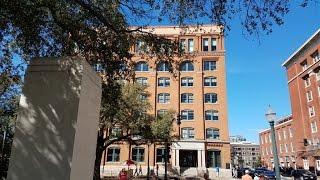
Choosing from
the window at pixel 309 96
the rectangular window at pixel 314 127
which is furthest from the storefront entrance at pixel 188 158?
the window at pixel 309 96

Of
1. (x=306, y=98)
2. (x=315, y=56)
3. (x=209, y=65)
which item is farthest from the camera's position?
(x=306, y=98)

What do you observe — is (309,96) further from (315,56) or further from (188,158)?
(188,158)

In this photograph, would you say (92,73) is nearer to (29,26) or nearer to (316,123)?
(29,26)

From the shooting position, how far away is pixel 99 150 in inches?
1398

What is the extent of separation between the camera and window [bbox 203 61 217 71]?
215ft

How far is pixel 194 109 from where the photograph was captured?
62688 mm

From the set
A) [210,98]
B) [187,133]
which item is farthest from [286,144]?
[187,133]

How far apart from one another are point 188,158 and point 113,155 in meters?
12.3

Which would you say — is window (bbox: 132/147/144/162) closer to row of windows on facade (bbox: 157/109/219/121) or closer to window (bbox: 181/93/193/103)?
row of windows on facade (bbox: 157/109/219/121)

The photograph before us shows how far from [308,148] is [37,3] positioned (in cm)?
7398

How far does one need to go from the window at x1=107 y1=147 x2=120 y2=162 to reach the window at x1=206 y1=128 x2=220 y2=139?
1499cm

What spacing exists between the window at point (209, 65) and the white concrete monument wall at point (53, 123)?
6093 cm

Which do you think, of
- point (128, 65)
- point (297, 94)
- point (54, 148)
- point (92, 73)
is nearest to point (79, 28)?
point (128, 65)

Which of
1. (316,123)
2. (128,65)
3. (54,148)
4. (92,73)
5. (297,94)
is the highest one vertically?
(297,94)
